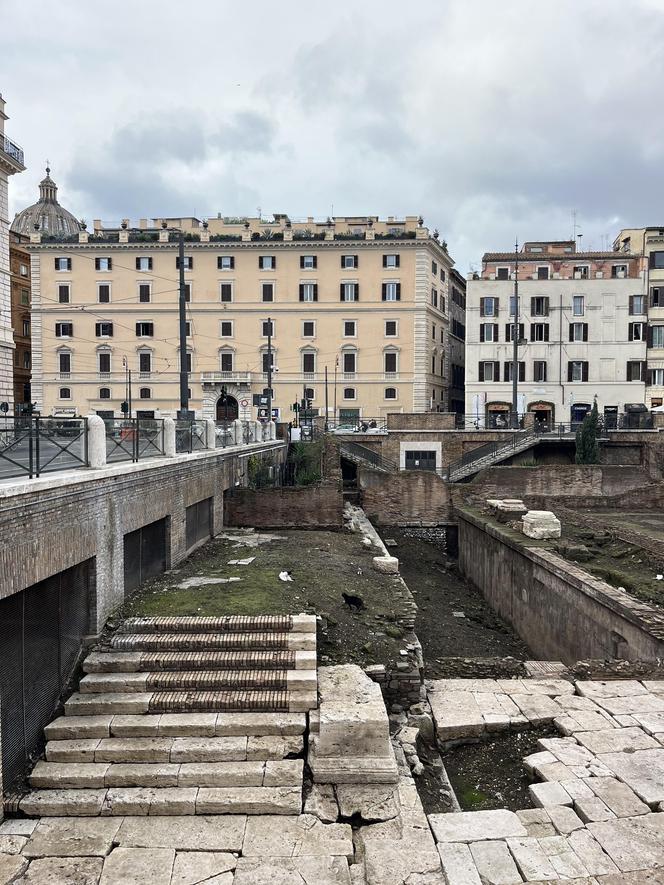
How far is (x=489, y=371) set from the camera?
143ft

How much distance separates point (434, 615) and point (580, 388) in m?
31.9

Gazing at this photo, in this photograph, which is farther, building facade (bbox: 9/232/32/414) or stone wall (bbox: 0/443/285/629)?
building facade (bbox: 9/232/32/414)

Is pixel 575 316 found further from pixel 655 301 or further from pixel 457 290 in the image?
pixel 457 290

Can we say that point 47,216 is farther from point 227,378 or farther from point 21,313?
point 227,378

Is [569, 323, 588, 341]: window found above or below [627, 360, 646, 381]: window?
above

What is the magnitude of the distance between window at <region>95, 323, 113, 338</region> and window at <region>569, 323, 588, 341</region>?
3284cm

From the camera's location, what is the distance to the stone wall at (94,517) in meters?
6.88

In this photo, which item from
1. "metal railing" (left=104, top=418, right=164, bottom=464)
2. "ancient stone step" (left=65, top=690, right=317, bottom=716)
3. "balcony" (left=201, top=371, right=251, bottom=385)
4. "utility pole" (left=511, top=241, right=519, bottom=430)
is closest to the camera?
"ancient stone step" (left=65, top=690, right=317, bottom=716)

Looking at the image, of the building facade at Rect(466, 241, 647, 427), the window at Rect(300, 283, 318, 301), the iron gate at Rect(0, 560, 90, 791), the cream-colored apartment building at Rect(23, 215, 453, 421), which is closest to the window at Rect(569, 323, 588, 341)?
the building facade at Rect(466, 241, 647, 427)

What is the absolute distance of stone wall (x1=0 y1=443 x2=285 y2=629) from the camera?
6879mm

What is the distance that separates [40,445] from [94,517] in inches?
55.8

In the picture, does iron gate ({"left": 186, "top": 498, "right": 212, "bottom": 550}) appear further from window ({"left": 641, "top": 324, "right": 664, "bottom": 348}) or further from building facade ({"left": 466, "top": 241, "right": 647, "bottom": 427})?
window ({"left": 641, "top": 324, "right": 664, "bottom": 348})

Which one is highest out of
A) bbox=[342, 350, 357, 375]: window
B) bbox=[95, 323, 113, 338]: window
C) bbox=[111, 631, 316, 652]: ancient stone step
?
bbox=[95, 323, 113, 338]: window

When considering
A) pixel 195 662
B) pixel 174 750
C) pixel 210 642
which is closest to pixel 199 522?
pixel 210 642
